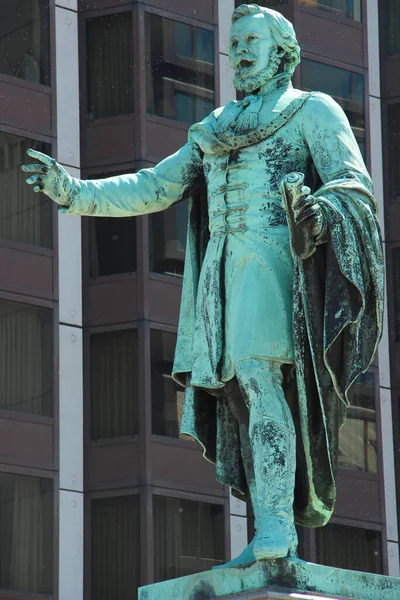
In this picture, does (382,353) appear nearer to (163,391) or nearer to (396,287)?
(396,287)

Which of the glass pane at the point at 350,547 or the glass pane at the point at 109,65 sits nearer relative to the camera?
the glass pane at the point at 109,65

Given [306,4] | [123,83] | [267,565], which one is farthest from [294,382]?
[306,4]

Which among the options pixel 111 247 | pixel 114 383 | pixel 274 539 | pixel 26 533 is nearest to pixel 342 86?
A: pixel 111 247

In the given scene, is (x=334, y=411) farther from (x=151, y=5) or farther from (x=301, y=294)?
(x=151, y=5)

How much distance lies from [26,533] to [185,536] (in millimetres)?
2772

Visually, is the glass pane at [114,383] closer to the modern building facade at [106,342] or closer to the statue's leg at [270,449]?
the modern building facade at [106,342]

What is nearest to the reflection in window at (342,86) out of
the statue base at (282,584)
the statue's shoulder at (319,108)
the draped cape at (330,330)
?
the statue's shoulder at (319,108)

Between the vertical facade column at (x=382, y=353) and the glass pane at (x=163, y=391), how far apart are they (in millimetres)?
4736

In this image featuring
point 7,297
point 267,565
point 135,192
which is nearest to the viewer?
point 267,565

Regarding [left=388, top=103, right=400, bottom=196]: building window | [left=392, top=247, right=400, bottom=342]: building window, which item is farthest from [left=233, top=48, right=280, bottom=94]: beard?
[left=388, top=103, right=400, bottom=196]: building window

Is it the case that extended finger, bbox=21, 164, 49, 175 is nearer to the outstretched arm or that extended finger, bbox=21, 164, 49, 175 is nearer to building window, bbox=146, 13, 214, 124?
the outstretched arm

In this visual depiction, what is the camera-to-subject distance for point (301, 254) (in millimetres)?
12102

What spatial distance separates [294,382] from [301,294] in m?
0.53

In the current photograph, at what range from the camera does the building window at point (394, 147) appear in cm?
4066
